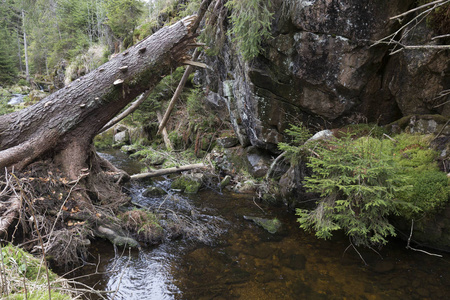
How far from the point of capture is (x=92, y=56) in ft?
66.2

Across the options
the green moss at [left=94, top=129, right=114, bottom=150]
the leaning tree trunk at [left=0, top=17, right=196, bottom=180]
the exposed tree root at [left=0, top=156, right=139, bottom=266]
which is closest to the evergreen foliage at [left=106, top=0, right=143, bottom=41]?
the green moss at [left=94, top=129, right=114, bottom=150]

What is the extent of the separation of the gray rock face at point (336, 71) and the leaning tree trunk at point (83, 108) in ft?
7.60

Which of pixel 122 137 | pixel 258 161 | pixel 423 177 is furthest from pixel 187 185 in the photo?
pixel 122 137

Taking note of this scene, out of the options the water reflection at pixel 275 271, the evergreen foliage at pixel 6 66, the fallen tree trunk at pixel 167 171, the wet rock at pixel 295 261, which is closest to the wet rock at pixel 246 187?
the fallen tree trunk at pixel 167 171

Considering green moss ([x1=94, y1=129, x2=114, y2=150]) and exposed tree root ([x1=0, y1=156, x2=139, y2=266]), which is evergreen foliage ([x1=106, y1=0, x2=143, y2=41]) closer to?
green moss ([x1=94, y1=129, x2=114, y2=150])

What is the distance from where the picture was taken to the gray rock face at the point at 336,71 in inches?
202

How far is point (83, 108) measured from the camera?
5.09 m

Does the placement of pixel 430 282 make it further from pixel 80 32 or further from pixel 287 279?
pixel 80 32

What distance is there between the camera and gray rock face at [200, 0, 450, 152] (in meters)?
5.13

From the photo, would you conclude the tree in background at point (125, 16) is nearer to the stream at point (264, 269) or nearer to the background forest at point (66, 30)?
the background forest at point (66, 30)

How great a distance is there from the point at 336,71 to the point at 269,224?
386 cm

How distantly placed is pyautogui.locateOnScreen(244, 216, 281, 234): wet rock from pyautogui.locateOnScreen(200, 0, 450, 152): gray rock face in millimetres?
2567

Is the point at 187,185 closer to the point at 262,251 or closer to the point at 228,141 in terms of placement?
the point at 228,141

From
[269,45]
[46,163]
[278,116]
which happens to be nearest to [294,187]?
[278,116]
